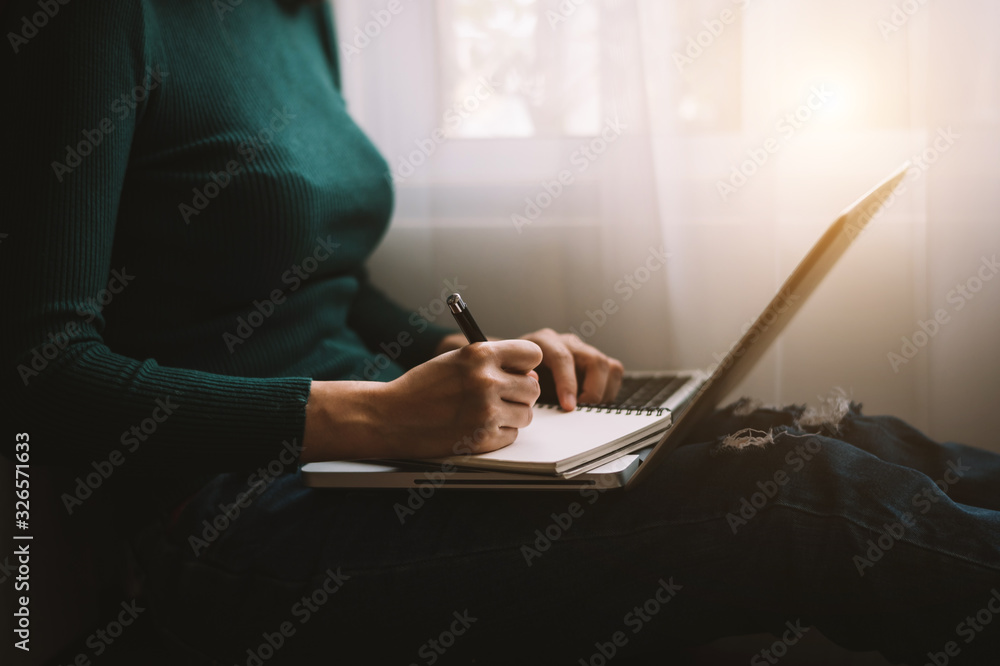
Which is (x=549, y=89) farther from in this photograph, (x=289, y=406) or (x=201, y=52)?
(x=289, y=406)

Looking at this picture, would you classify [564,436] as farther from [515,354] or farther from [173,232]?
[173,232]

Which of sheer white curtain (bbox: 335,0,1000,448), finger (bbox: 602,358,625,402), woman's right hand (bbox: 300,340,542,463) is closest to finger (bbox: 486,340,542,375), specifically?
woman's right hand (bbox: 300,340,542,463)

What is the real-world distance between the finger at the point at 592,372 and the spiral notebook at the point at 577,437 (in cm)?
3

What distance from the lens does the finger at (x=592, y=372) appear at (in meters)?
0.83

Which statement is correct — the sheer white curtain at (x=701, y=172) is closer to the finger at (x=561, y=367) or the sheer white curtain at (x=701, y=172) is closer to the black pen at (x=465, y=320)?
the finger at (x=561, y=367)

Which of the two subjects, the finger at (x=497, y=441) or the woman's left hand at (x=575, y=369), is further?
the woman's left hand at (x=575, y=369)

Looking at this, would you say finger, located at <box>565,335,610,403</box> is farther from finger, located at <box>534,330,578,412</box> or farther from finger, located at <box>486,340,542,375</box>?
finger, located at <box>486,340,542,375</box>

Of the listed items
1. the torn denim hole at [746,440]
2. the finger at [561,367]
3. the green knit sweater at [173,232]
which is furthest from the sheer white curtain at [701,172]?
the torn denim hole at [746,440]

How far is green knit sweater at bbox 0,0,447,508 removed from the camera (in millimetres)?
605

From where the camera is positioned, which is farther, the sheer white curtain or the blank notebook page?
the sheer white curtain

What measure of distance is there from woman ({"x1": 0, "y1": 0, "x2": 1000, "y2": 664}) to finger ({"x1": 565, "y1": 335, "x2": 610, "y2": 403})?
0.52ft

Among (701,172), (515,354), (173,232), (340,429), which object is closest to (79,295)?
(173,232)

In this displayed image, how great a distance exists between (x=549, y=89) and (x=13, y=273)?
75 cm

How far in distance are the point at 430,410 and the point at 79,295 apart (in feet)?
1.02
